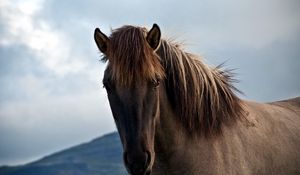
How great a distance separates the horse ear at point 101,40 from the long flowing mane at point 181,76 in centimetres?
11

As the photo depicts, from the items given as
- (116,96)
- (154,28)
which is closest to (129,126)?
A: (116,96)

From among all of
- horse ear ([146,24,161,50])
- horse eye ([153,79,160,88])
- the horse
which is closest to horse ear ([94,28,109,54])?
the horse

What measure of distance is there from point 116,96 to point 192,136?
1.31m

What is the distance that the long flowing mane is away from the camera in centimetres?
716

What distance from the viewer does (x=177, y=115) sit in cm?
766

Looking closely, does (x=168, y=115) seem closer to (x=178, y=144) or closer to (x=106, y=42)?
(x=178, y=144)

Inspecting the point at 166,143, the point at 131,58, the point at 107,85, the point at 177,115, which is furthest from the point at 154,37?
the point at 166,143

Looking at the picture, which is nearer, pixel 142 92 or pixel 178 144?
pixel 142 92

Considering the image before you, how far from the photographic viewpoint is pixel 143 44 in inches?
290

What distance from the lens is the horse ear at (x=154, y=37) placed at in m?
7.38

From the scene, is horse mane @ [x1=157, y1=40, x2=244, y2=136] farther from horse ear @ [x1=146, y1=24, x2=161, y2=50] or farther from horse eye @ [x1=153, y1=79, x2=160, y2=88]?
horse eye @ [x1=153, y1=79, x2=160, y2=88]

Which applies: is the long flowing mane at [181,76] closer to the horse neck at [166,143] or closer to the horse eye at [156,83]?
the horse eye at [156,83]

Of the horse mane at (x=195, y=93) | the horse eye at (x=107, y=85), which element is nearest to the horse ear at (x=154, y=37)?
the horse mane at (x=195, y=93)

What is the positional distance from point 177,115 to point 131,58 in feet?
3.50
